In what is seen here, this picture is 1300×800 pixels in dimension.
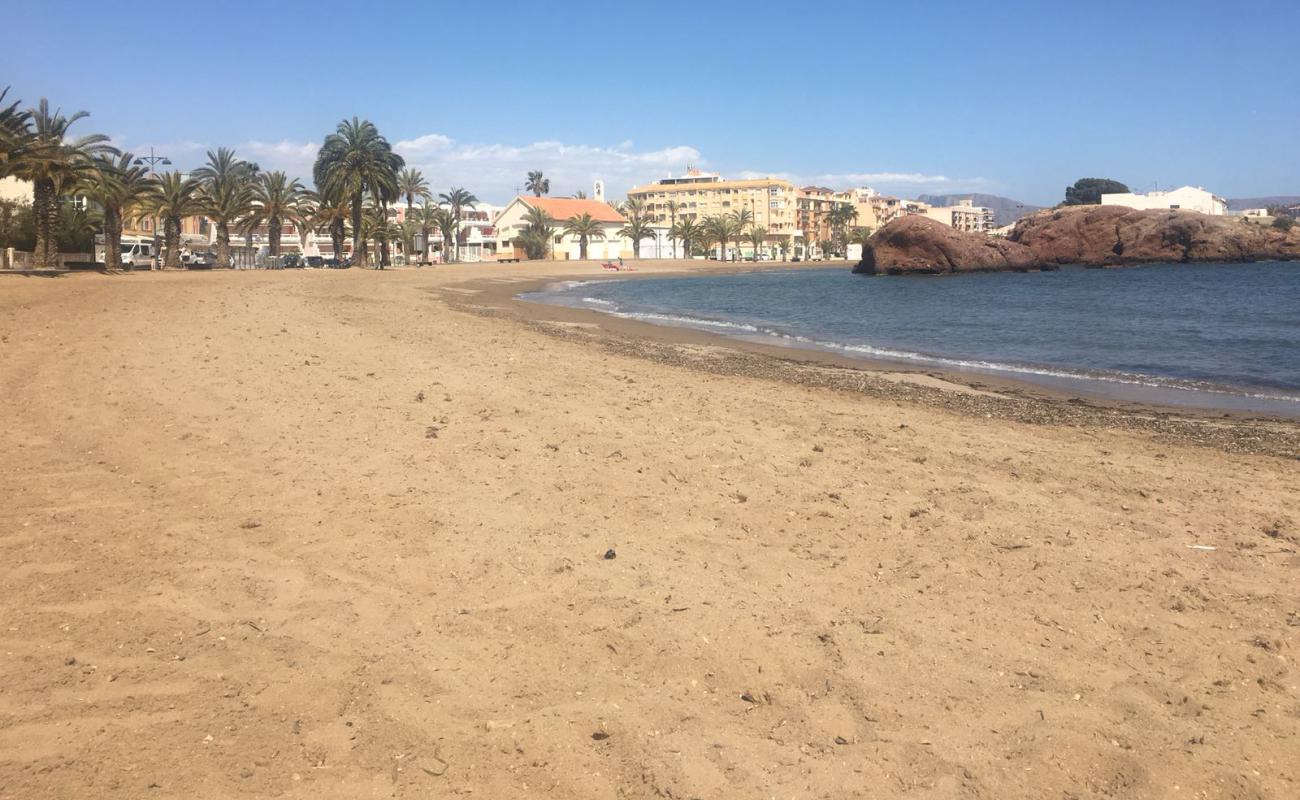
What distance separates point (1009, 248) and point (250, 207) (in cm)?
7623

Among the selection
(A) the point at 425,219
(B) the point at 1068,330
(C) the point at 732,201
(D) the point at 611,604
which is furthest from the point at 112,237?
(C) the point at 732,201

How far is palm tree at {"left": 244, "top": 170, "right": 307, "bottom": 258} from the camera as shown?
210 feet

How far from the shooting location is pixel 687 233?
13975 centimetres

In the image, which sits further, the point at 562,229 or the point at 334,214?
the point at 562,229

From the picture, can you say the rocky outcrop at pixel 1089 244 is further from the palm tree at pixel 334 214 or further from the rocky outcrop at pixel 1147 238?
the palm tree at pixel 334 214

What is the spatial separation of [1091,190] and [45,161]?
19794cm

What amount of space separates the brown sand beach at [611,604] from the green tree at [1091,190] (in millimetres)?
201221

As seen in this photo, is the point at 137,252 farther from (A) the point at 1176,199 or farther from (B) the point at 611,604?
(A) the point at 1176,199

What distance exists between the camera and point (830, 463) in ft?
26.0

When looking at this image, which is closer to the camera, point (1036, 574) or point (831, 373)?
point (1036, 574)

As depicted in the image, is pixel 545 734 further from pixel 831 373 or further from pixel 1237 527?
pixel 831 373

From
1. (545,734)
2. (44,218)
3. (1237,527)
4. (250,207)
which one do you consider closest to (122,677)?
(545,734)

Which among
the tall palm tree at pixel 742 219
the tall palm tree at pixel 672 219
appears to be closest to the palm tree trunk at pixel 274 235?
the tall palm tree at pixel 672 219

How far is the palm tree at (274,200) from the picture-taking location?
64125 mm
